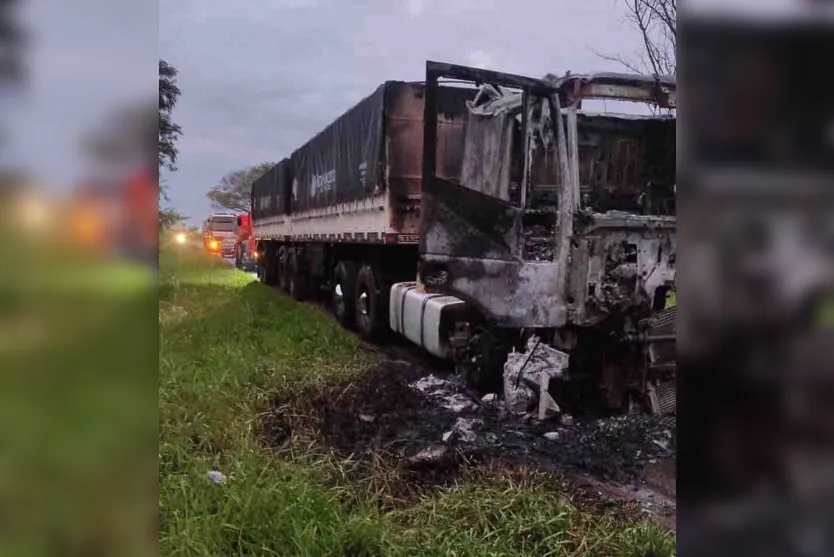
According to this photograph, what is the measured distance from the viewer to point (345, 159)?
8391 mm

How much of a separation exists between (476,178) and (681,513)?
13.5 feet

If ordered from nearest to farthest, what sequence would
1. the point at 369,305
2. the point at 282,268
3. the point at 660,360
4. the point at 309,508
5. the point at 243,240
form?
the point at 309,508 < the point at 660,360 < the point at 369,305 < the point at 282,268 < the point at 243,240

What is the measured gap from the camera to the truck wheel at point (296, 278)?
38.5 ft

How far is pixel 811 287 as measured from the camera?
806 millimetres

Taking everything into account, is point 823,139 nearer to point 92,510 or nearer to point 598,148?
point 92,510

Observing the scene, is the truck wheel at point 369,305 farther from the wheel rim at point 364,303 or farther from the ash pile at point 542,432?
the ash pile at point 542,432

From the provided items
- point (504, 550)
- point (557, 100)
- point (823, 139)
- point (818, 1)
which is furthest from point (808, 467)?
point (557, 100)

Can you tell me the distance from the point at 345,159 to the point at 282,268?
567cm

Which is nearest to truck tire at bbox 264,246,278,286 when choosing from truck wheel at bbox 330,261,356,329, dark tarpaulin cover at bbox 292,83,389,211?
dark tarpaulin cover at bbox 292,83,389,211

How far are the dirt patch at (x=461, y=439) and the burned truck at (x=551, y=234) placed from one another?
0.98 feet

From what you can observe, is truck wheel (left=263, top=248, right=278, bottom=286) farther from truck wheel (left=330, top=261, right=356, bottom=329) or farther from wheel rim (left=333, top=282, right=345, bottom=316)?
truck wheel (left=330, top=261, right=356, bottom=329)

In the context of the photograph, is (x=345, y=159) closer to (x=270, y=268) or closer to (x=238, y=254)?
(x=270, y=268)

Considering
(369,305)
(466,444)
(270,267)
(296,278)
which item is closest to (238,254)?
(270,267)

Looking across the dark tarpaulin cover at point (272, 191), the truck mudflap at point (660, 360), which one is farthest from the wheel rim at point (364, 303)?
the dark tarpaulin cover at point (272, 191)
